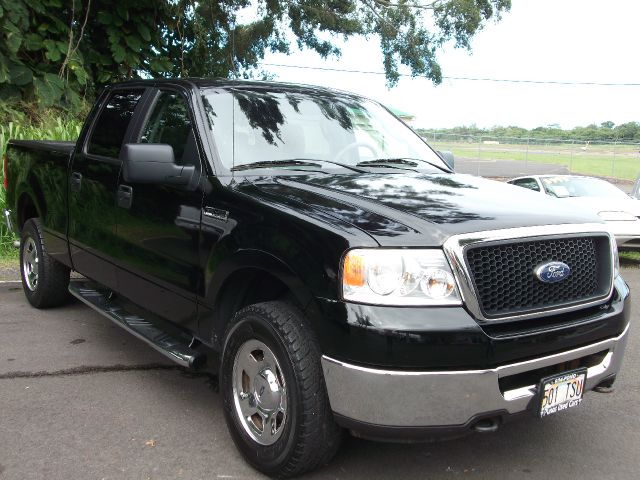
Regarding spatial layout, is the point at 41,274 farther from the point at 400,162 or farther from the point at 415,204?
the point at 415,204

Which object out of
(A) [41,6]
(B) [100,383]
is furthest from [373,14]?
A: (B) [100,383]

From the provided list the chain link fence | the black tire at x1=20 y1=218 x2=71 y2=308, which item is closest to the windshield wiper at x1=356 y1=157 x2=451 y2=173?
the black tire at x1=20 y1=218 x2=71 y2=308

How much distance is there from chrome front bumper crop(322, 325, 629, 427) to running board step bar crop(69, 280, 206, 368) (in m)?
1.19

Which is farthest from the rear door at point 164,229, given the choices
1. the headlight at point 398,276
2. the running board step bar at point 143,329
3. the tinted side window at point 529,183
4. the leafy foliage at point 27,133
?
the tinted side window at point 529,183

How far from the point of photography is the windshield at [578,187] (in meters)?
10.1

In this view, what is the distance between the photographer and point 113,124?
4688 mm

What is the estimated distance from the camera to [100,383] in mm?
4164

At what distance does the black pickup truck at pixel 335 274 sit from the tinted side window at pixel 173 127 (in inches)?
0.6

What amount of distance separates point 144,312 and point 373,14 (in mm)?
17409

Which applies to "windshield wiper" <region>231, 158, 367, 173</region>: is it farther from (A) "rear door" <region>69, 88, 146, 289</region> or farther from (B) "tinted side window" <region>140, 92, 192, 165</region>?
(A) "rear door" <region>69, 88, 146, 289</region>

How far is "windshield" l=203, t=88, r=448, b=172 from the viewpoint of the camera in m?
3.70

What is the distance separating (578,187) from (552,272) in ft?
26.9

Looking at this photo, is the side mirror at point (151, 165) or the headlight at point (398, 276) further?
the side mirror at point (151, 165)

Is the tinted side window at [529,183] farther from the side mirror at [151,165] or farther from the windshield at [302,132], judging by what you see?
the side mirror at [151,165]
